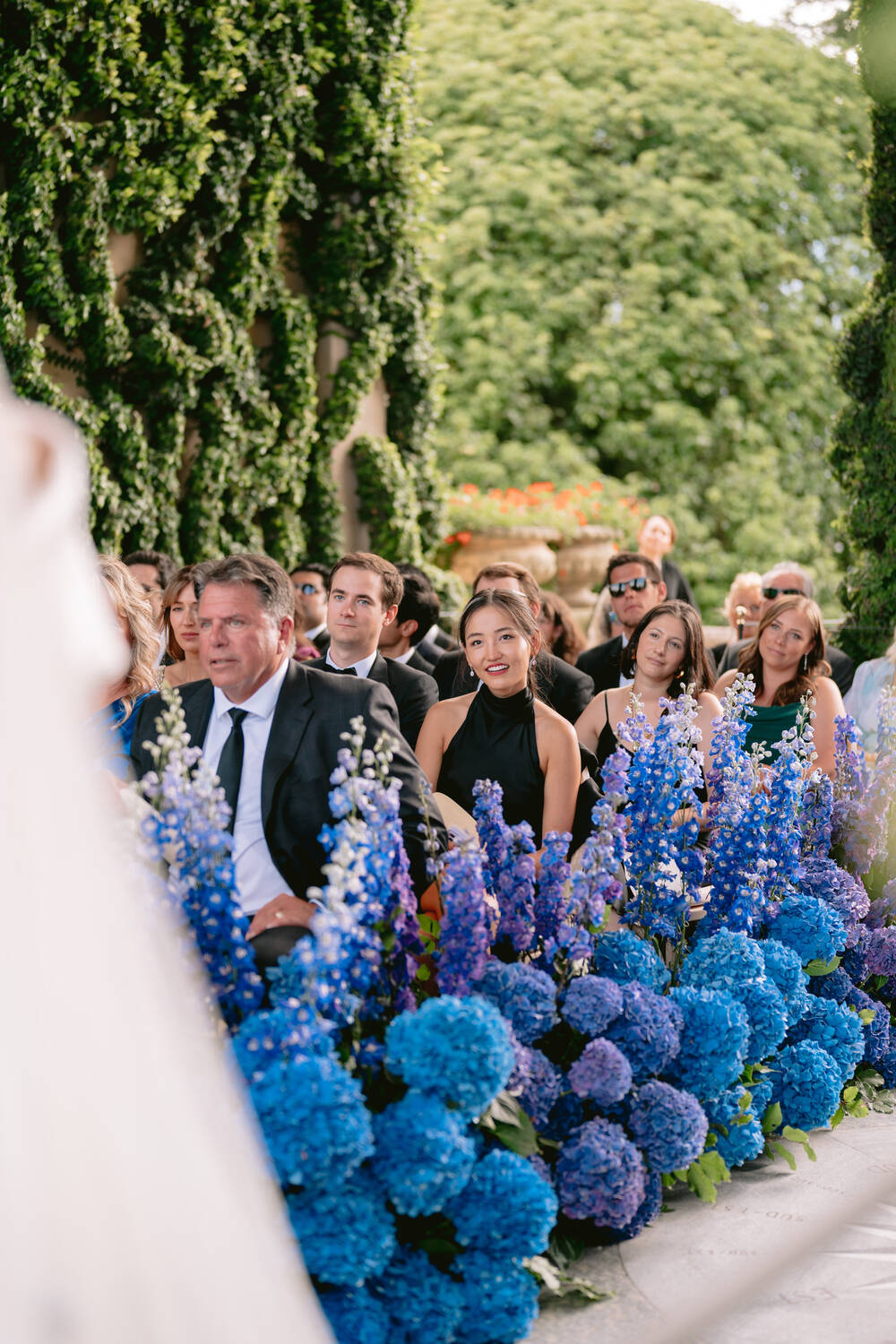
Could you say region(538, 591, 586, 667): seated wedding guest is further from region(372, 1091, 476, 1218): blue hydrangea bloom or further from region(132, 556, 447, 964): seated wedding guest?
region(372, 1091, 476, 1218): blue hydrangea bloom

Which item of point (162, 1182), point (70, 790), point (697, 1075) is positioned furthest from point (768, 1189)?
point (70, 790)

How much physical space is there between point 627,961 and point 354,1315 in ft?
3.84

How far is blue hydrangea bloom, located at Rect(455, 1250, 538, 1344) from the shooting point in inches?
98.7

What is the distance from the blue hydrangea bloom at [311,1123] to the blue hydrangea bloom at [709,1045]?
1.08m

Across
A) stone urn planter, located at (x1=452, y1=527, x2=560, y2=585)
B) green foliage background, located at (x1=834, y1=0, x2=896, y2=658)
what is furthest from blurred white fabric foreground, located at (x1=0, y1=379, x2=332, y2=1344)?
stone urn planter, located at (x1=452, y1=527, x2=560, y2=585)

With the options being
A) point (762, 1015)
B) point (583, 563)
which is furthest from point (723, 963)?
point (583, 563)

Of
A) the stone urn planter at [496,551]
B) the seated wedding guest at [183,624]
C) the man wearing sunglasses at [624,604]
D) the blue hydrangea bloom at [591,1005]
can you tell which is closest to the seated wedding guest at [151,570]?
the seated wedding guest at [183,624]

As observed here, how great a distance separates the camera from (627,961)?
3.29 m

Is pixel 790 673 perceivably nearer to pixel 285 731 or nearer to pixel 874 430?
pixel 285 731

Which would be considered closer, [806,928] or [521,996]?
[521,996]

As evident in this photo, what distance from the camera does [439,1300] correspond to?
8.14 feet

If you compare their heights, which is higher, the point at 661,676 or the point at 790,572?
the point at 790,572

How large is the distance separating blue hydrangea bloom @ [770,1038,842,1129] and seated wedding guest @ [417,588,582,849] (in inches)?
40.2

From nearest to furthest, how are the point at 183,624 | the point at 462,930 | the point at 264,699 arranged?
the point at 462,930
the point at 264,699
the point at 183,624
